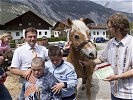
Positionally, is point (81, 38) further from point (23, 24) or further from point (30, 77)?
point (23, 24)

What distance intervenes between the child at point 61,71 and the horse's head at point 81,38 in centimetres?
136

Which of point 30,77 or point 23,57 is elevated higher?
point 23,57

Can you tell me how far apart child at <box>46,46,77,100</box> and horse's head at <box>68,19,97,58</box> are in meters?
1.36

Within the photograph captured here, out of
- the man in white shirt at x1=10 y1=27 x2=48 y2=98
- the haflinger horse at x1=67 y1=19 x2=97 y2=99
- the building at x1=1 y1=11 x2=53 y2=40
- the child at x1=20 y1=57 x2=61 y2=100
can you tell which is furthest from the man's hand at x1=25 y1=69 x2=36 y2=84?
the building at x1=1 y1=11 x2=53 y2=40

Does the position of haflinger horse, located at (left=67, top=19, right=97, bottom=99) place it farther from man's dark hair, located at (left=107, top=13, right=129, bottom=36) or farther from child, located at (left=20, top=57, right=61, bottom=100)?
man's dark hair, located at (left=107, top=13, right=129, bottom=36)

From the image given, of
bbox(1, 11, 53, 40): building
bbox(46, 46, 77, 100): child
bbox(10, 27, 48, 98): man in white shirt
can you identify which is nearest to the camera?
bbox(46, 46, 77, 100): child

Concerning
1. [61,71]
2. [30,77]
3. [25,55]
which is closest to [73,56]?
[25,55]

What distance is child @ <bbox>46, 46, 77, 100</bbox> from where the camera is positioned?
12.3 feet

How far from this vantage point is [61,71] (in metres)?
3.88

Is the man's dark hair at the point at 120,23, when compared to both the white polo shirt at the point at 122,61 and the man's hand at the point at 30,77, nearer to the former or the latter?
the white polo shirt at the point at 122,61

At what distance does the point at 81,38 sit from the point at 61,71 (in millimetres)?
1877

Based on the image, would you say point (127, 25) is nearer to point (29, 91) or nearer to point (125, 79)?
point (125, 79)

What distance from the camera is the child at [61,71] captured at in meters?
3.76

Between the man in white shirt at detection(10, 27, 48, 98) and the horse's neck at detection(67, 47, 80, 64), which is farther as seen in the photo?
the horse's neck at detection(67, 47, 80, 64)
